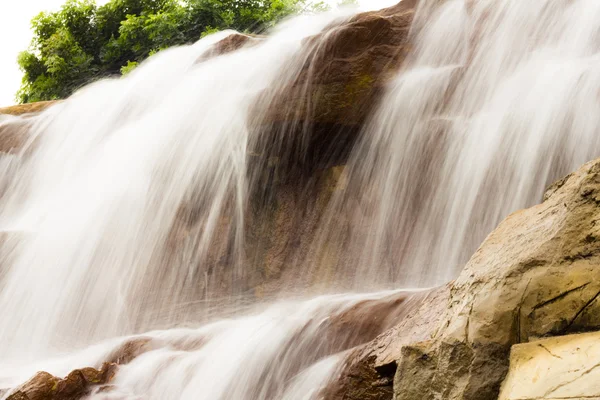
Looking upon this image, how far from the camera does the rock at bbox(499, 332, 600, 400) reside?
9.58 ft

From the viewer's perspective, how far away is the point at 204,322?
9.19 meters

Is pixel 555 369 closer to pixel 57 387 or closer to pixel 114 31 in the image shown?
pixel 57 387

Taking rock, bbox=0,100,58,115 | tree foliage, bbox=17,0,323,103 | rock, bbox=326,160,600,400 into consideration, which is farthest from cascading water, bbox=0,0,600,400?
tree foliage, bbox=17,0,323,103

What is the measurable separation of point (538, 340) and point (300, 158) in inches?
262

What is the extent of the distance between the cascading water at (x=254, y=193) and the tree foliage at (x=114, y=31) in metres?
6.55

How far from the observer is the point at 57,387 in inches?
261

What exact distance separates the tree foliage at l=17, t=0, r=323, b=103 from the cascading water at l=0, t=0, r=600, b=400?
6548mm

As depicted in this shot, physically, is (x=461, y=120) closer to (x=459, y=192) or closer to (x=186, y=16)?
(x=459, y=192)

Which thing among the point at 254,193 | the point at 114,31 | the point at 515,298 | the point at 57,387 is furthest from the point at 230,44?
the point at 515,298

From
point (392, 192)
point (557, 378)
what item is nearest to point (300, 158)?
point (392, 192)

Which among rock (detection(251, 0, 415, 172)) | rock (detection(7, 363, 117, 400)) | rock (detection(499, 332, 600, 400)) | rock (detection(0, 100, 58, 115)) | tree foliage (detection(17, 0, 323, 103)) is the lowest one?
rock (detection(7, 363, 117, 400))

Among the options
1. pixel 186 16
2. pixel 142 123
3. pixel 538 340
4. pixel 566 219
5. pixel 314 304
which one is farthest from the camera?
pixel 186 16

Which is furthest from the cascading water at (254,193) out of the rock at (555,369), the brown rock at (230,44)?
the rock at (555,369)

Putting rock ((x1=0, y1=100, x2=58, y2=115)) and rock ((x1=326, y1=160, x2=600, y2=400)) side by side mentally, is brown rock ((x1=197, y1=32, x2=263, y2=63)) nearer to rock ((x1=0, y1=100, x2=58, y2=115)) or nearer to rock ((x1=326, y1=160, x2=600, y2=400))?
rock ((x1=0, y1=100, x2=58, y2=115))
